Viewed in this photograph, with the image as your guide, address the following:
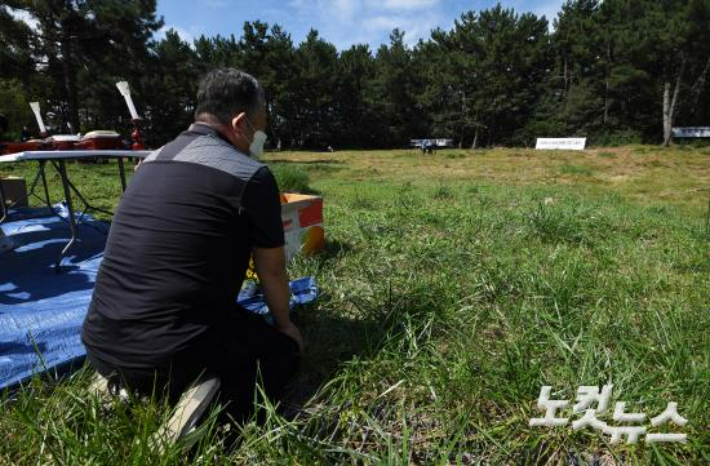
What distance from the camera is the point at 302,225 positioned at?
3309mm

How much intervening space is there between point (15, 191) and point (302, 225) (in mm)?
4121

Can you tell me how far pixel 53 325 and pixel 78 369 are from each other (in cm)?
52

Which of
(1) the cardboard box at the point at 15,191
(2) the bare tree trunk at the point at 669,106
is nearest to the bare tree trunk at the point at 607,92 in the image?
(2) the bare tree trunk at the point at 669,106

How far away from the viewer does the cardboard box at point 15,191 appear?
5086mm

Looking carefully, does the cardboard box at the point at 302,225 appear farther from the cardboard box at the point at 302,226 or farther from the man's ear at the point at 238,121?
the man's ear at the point at 238,121

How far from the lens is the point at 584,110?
3631 cm

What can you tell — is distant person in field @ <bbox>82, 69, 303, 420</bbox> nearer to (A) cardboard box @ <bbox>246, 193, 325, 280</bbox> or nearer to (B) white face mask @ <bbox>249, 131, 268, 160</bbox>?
(B) white face mask @ <bbox>249, 131, 268, 160</bbox>

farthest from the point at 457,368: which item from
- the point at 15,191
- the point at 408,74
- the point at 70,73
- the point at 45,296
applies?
the point at 408,74

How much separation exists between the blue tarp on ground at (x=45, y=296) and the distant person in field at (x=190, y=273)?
0.57 meters

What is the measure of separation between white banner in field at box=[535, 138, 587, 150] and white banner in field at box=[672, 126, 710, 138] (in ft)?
21.1

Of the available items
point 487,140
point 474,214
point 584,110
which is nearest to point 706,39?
point 584,110

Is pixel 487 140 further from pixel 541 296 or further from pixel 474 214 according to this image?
pixel 541 296

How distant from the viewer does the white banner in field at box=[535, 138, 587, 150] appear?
102 ft

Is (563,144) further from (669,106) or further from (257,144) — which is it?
(257,144)
